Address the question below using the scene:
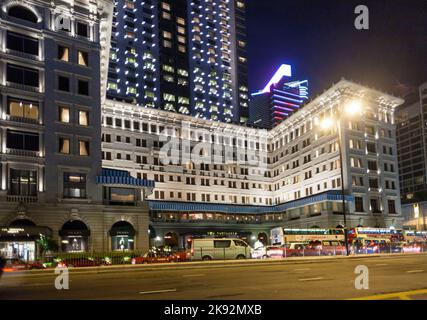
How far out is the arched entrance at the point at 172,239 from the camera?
8928 centimetres

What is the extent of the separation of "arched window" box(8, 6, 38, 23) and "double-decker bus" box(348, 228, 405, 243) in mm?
51607

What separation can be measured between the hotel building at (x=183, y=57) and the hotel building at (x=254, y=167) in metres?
38.1

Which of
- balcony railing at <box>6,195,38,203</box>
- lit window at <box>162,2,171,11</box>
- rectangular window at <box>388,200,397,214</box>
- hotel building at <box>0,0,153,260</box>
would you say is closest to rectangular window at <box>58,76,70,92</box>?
hotel building at <box>0,0,153,260</box>

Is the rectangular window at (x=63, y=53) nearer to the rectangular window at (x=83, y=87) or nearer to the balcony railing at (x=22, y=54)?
the balcony railing at (x=22, y=54)

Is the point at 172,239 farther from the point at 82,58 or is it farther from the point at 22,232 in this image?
the point at 22,232

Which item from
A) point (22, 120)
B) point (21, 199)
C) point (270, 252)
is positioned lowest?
point (270, 252)

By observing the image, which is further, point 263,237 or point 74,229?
point 263,237

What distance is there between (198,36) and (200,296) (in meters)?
152

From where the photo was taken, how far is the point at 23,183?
49969 mm

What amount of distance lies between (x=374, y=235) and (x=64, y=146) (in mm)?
49554

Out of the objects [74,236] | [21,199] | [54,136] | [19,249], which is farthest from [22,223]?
[54,136]

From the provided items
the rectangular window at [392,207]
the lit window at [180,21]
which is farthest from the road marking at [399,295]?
the lit window at [180,21]
